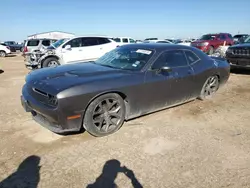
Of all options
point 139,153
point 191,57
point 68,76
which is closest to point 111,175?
point 139,153

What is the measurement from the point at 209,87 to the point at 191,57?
1068 millimetres

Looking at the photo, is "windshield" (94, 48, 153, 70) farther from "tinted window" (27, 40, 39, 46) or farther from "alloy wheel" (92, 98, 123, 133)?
"tinted window" (27, 40, 39, 46)

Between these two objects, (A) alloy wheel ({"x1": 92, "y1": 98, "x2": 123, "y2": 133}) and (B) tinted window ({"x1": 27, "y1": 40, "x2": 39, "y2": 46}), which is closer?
(A) alloy wheel ({"x1": 92, "y1": 98, "x2": 123, "y2": 133})

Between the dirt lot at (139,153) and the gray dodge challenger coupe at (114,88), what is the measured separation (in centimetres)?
30

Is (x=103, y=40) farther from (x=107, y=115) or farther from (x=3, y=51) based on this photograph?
(x=3, y=51)

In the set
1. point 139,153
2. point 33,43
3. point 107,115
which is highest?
point 33,43

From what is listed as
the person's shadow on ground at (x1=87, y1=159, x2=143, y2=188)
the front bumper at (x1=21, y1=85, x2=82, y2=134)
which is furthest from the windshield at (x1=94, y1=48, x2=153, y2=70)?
the person's shadow on ground at (x1=87, y1=159, x2=143, y2=188)

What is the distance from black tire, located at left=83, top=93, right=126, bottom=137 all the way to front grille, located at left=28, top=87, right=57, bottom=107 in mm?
514

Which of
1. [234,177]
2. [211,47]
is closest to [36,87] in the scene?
[234,177]

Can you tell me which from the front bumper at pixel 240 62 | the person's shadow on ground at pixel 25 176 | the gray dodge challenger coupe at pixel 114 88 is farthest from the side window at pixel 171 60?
the front bumper at pixel 240 62

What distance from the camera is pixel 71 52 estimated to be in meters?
10.1

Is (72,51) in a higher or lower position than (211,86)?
higher

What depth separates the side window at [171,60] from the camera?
4.37 meters

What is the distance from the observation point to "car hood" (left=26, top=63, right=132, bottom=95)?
3.39 m
